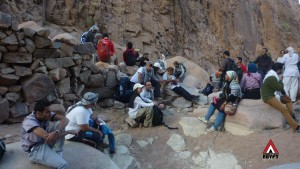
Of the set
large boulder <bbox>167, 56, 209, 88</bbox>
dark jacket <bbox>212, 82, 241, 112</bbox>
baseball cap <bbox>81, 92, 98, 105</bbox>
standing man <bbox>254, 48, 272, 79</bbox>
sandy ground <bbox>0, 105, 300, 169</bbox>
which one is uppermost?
standing man <bbox>254, 48, 272, 79</bbox>

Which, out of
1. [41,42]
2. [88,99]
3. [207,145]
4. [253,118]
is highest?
[41,42]

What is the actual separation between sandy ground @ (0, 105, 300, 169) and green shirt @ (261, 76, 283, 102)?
0.76 metres

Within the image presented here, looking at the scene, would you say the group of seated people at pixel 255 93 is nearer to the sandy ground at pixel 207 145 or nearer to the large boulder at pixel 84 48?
the sandy ground at pixel 207 145

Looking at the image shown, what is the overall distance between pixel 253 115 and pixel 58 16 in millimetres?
9568

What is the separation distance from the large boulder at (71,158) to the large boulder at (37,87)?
6.39 feet

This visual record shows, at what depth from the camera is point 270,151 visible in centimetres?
662

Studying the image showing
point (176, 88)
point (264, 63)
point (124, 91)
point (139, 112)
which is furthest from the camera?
point (176, 88)

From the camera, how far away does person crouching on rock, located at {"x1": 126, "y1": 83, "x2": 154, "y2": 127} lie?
787cm

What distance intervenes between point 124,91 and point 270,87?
3839mm

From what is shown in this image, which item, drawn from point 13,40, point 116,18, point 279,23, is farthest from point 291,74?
point 279,23

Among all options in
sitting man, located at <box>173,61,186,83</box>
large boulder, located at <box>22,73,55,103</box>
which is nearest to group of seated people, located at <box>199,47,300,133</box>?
sitting man, located at <box>173,61,186,83</box>

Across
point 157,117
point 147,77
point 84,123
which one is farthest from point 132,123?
point 84,123

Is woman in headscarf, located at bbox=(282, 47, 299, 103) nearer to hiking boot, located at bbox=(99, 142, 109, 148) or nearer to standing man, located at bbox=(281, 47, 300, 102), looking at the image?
standing man, located at bbox=(281, 47, 300, 102)

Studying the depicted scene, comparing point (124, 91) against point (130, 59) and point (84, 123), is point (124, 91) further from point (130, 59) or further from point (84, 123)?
point (84, 123)
